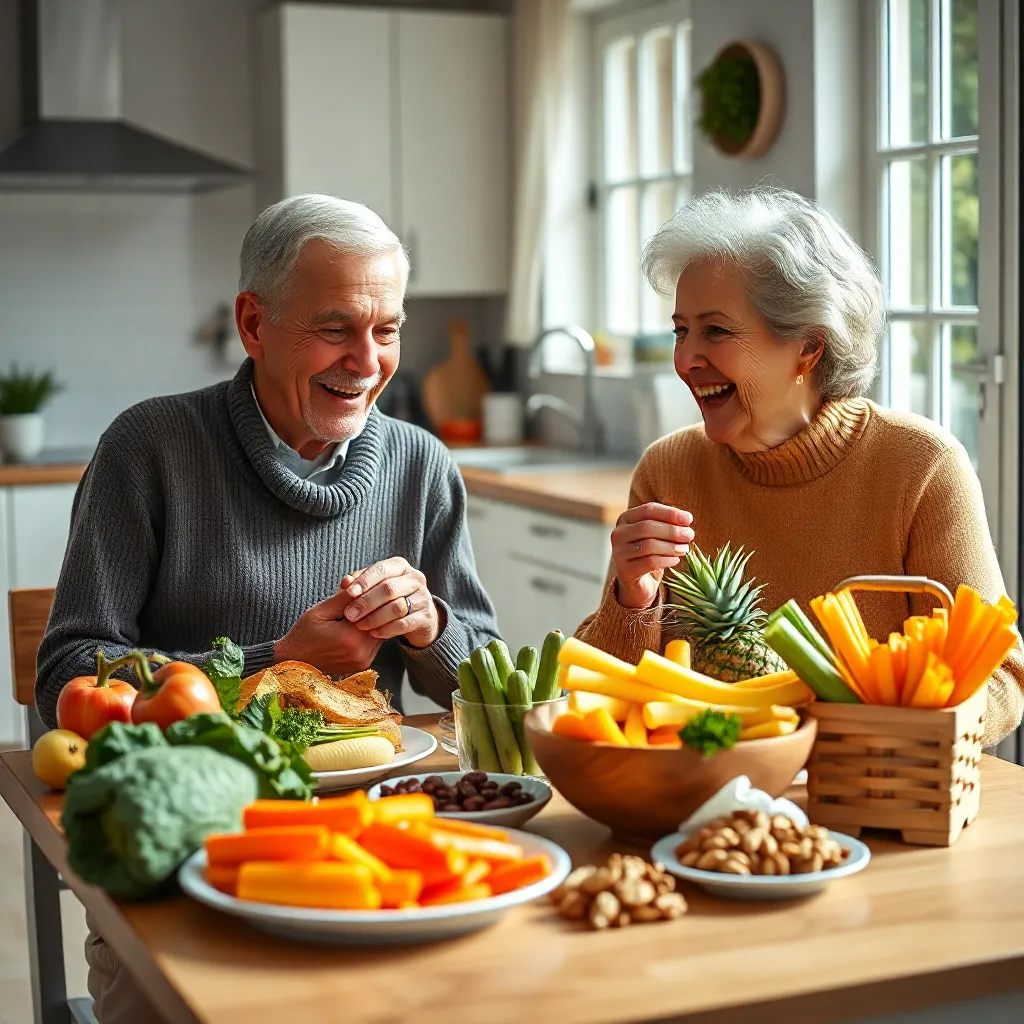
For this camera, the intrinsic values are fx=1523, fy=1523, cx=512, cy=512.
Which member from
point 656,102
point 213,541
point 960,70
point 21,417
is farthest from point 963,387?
point 21,417

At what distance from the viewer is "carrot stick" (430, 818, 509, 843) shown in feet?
4.14

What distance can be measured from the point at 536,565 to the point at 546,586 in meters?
0.09

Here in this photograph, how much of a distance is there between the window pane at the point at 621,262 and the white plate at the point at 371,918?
4137 millimetres

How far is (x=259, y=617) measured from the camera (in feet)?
7.09

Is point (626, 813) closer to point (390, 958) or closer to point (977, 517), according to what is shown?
point (390, 958)

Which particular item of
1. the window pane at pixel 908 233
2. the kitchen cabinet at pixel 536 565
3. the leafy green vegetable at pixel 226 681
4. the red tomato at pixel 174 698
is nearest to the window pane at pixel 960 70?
the window pane at pixel 908 233

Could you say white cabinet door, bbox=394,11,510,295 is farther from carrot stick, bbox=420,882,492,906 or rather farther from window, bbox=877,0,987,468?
carrot stick, bbox=420,882,492,906

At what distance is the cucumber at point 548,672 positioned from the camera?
1.68 meters

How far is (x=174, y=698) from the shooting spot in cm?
146

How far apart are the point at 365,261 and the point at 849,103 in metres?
2.10

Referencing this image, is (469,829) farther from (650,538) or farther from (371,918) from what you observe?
(650,538)

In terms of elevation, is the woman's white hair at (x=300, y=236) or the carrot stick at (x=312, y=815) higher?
the woman's white hair at (x=300, y=236)

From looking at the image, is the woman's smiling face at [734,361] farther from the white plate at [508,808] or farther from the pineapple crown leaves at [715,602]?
the white plate at [508,808]

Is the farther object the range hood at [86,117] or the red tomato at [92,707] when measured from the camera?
the range hood at [86,117]
